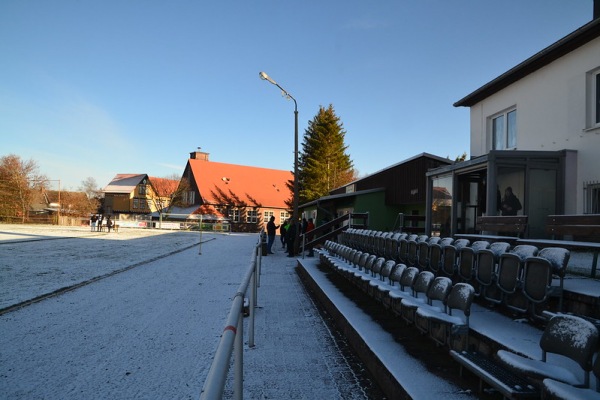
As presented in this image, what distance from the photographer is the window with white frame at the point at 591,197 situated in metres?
9.11

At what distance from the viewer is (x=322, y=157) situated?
51.9 metres

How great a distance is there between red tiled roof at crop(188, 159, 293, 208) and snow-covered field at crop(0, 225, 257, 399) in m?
43.3

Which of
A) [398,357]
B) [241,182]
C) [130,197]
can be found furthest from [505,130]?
[130,197]

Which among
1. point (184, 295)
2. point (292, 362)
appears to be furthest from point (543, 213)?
point (184, 295)

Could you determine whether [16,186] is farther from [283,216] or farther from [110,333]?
[110,333]

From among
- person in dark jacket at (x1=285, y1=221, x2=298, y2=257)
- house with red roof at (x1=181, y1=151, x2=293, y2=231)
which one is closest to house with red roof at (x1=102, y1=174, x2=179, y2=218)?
house with red roof at (x1=181, y1=151, x2=293, y2=231)

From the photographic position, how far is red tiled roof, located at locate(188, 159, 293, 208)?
181 feet

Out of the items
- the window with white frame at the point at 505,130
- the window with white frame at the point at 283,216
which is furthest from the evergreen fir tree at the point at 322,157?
the window with white frame at the point at 505,130

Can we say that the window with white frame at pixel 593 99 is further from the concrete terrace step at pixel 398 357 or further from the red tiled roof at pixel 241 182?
the red tiled roof at pixel 241 182

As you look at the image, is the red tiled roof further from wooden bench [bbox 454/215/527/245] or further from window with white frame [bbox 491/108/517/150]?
wooden bench [bbox 454/215/527/245]

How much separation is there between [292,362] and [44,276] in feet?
29.7

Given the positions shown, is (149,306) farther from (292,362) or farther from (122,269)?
(122,269)

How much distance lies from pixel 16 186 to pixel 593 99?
2346 inches

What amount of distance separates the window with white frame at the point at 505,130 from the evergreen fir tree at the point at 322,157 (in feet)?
122
